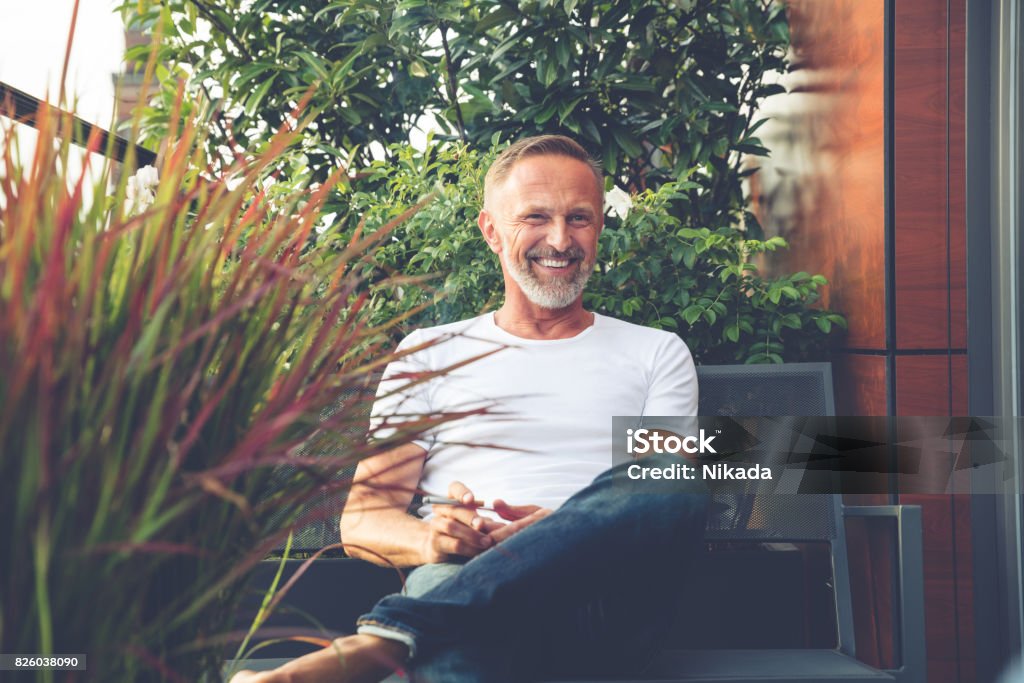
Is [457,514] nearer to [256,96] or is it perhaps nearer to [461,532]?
[461,532]

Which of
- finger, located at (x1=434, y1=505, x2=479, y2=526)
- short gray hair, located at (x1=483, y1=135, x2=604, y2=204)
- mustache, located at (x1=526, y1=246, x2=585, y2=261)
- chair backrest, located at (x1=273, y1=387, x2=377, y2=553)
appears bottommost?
finger, located at (x1=434, y1=505, x2=479, y2=526)

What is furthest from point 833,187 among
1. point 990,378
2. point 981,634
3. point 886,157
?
point 981,634

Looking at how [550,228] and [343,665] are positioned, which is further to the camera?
[550,228]

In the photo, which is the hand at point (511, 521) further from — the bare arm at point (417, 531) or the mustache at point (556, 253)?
the mustache at point (556, 253)

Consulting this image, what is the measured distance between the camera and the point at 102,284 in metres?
0.62

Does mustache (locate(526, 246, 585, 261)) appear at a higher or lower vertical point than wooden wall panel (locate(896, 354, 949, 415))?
higher

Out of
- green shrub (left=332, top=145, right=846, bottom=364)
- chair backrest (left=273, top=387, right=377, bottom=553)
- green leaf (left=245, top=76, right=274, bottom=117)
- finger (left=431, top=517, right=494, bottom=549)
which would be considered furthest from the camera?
green leaf (left=245, top=76, right=274, bottom=117)

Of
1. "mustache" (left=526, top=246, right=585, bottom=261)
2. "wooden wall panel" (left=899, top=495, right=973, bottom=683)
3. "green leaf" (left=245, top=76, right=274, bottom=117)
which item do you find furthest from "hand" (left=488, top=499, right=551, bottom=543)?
"green leaf" (left=245, top=76, right=274, bottom=117)

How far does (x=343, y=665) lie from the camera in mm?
1228

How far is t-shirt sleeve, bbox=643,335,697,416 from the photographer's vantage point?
2.11 m

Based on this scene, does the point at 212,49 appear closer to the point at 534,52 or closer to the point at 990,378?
the point at 534,52

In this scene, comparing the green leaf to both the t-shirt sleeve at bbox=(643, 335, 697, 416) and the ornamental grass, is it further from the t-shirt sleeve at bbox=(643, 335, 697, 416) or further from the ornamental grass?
the ornamental grass

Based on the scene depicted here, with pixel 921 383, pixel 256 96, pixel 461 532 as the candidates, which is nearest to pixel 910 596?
pixel 921 383

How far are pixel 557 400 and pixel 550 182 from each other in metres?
0.56
